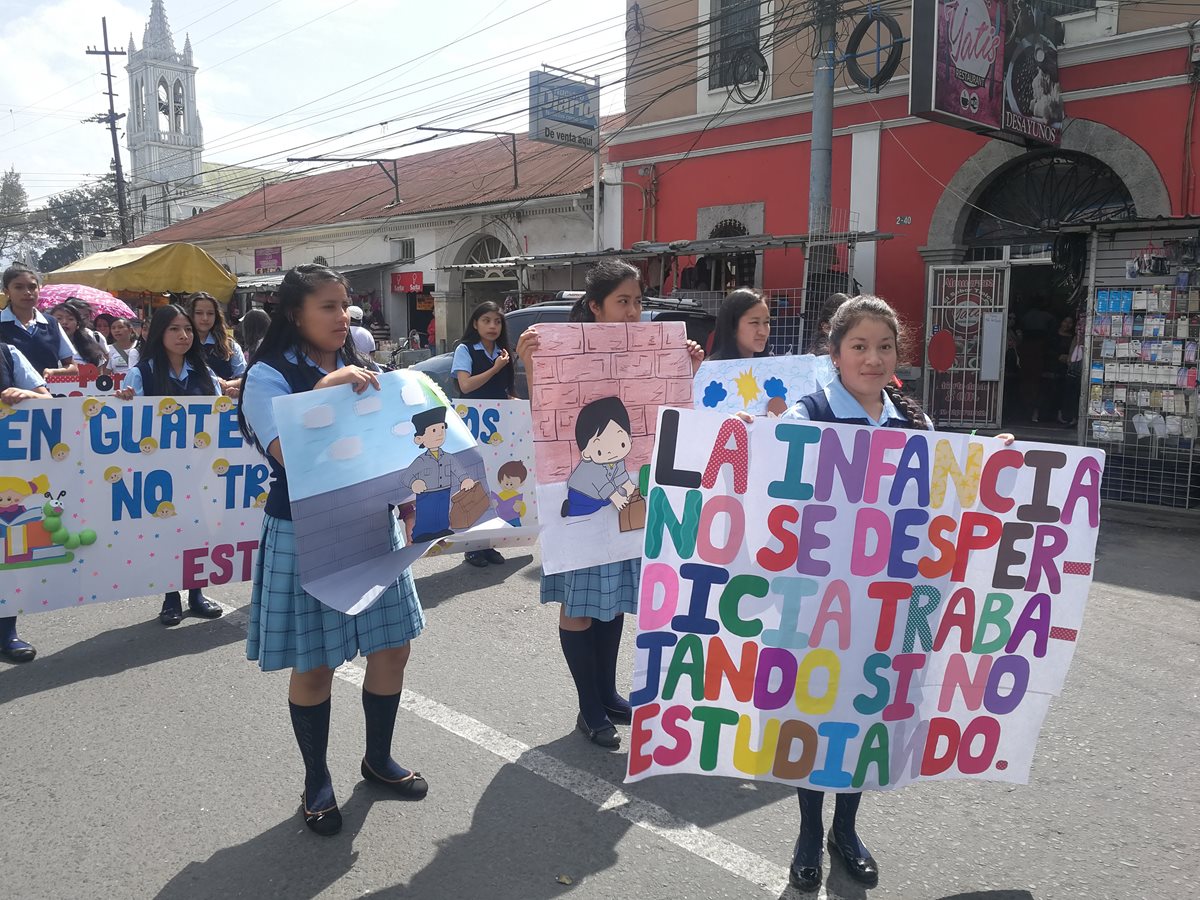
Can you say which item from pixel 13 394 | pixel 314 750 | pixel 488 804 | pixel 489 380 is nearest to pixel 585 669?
pixel 488 804

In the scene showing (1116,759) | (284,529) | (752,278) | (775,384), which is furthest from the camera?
(752,278)

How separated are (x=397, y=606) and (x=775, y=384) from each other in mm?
2033

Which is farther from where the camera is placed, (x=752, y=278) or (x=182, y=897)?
(x=752, y=278)

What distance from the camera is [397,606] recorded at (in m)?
3.07

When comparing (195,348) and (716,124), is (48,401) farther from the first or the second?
(716,124)

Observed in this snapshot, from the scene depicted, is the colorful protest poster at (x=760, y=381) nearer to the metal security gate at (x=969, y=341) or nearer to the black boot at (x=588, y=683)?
the black boot at (x=588, y=683)

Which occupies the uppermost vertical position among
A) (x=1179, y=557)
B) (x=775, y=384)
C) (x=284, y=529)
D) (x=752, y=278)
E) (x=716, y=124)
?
(x=716, y=124)

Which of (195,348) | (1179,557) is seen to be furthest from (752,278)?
(195,348)

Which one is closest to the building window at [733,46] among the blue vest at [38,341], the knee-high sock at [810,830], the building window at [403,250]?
the building window at [403,250]

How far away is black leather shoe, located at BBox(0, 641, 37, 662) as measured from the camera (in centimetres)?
453

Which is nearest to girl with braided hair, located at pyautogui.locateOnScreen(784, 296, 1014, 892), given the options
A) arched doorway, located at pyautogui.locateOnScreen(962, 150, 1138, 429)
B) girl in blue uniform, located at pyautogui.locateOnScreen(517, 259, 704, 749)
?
girl in blue uniform, located at pyautogui.locateOnScreen(517, 259, 704, 749)

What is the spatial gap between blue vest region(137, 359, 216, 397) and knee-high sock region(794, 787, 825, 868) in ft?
13.1

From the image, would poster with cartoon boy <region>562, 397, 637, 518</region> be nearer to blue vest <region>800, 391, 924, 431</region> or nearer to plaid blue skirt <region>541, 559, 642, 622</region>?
plaid blue skirt <region>541, 559, 642, 622</region>

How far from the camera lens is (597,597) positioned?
3.54 m
